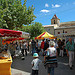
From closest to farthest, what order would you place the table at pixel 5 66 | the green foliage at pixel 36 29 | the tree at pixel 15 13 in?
the table at pixel 5 66
the tree at pixel 15 13
the green foliage at pixel 36 29

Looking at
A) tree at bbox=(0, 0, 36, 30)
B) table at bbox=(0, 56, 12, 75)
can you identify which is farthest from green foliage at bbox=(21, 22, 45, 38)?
table at bbox=(0, 56, 12, 75)

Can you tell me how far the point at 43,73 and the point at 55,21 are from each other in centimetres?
7185

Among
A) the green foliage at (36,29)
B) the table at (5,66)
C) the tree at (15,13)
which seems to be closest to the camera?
the table at (5,66)

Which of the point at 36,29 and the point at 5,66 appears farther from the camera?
the point at 36,29

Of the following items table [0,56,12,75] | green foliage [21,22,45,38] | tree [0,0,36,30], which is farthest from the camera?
green foliage [21,22,45,38]

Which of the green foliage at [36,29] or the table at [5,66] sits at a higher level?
the green foliage at [36,29]

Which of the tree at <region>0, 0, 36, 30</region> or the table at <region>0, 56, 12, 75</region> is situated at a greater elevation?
the tree at <region>0, 0, 36, 30</region>

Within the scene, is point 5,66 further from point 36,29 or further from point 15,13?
point 36,29

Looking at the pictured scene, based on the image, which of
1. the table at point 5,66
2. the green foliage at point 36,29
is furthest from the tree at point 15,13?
the green foliage at point 36,29

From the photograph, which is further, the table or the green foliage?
the green foliage

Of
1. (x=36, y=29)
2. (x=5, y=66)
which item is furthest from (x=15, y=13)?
(x=36, y=29)

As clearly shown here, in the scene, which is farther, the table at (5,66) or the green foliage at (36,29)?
the green foliage at (36,29)

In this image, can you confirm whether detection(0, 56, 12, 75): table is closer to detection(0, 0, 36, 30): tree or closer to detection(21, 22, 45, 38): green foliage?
detection(0, 0, 36, 30): tree

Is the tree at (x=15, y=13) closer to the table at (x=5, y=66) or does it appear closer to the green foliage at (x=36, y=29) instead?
the table at (x=5, y=66)
